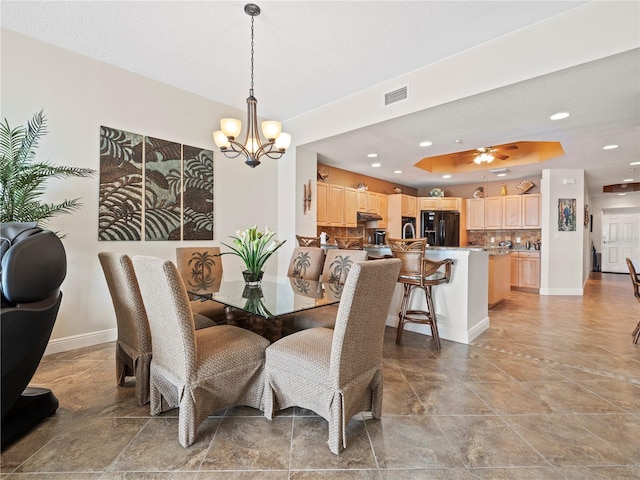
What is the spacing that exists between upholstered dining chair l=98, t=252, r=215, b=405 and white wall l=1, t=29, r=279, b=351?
52.2 inches

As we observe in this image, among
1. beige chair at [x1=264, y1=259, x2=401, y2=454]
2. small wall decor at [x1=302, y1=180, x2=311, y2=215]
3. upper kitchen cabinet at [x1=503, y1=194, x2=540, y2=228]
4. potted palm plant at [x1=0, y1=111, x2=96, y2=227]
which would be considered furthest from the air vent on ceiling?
upper kitchen cabinet at [x1=503, y1=194, x2=540, y2=228]

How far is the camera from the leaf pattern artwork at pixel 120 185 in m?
3.03

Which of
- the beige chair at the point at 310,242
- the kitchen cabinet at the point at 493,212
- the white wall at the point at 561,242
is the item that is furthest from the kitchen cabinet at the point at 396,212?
the beige chair at the point at 310,242

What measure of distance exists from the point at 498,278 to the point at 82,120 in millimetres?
5680

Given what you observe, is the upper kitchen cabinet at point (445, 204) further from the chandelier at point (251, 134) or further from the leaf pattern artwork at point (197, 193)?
the chandelier at point (251, 134)

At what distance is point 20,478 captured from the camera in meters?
1.32

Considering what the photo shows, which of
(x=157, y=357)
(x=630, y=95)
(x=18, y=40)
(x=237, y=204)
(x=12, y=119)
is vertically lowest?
(x=157, y=357)

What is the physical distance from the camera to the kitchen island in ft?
10.1

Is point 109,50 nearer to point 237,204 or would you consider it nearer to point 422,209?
point 237,204

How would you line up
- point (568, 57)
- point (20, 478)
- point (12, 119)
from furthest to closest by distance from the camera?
1. point (12, 119)
2. point (568, 57)
3. point (20, 478)

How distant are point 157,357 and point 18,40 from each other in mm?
3023

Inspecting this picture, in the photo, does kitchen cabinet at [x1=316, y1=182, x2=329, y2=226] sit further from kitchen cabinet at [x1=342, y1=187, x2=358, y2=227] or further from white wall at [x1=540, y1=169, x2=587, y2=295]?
white wall at [x1=540, y1=169, x2=587, y2=295]

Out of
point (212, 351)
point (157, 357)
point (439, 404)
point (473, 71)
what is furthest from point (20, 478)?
point (473, 71)

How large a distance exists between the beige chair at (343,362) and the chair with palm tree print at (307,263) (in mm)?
1393
